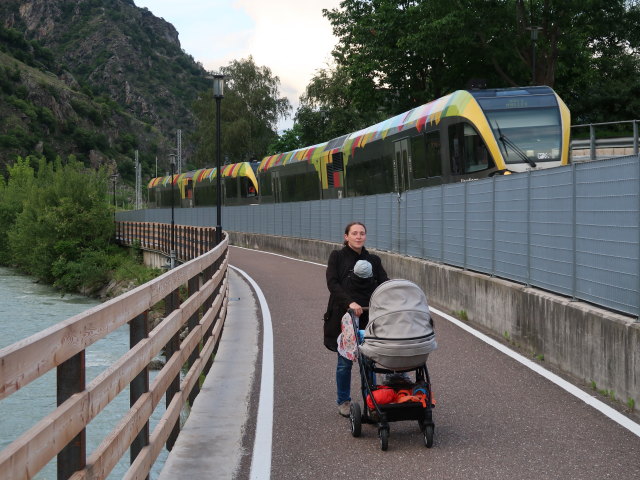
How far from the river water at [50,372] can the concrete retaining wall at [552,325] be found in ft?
13.2

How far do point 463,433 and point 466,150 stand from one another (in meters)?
16.6

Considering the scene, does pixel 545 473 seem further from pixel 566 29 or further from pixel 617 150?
pixel 566 29

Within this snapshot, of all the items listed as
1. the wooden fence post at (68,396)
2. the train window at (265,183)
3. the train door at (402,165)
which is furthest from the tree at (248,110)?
the wooden fence post at (68,396)

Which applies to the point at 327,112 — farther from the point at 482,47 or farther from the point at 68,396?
the point at 68,396

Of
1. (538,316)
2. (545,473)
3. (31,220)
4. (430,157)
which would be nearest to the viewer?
(545,473)

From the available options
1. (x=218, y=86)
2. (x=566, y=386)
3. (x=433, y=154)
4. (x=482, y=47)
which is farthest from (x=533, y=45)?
(x=566, y=386)

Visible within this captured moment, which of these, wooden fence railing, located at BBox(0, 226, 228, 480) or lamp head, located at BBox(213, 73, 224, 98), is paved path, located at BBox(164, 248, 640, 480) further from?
lamp head, located at BBox(213, 73, 224, 98)

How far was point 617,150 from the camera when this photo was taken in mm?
37781

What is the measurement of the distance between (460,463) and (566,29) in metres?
42.3

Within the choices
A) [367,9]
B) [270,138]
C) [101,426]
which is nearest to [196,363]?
[101,426]

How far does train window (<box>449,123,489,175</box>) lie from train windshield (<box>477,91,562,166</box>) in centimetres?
47

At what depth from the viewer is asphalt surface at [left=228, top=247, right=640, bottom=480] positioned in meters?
6.02

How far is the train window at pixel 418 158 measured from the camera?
2538 centimetres

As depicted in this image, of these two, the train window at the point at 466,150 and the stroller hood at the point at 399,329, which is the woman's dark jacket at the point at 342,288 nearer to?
the stroller hood at the point at 399,329
